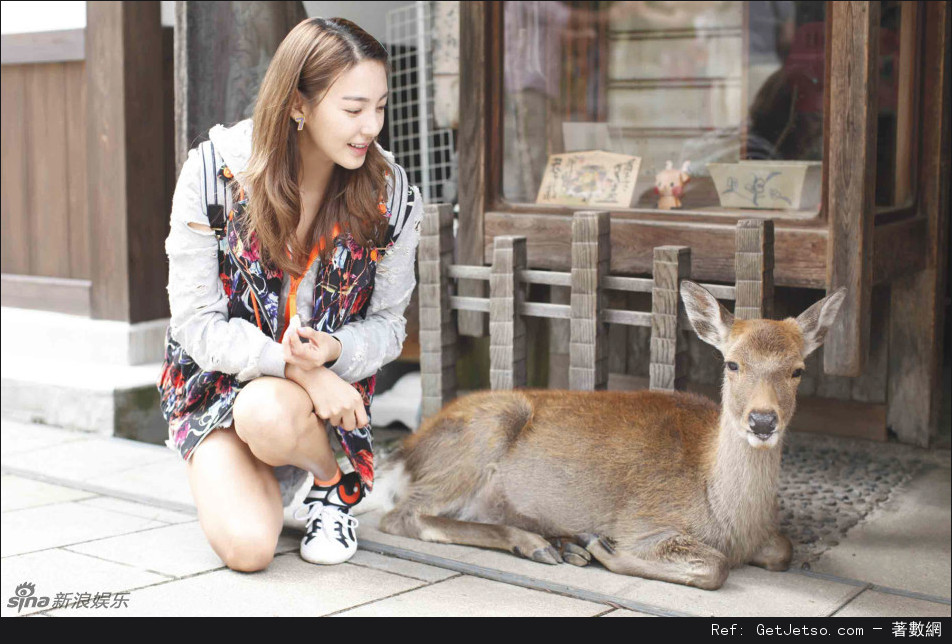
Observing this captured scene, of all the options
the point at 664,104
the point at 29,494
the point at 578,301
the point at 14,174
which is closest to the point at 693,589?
the point at 578,301

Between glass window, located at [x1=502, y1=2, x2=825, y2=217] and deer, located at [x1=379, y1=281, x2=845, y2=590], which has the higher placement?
glass window, located at [x1=502, y1=2, x2=825, y2=217]

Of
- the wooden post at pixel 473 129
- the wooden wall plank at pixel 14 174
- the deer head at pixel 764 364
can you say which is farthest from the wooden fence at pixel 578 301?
the wooden wall plank at pixel 14 174

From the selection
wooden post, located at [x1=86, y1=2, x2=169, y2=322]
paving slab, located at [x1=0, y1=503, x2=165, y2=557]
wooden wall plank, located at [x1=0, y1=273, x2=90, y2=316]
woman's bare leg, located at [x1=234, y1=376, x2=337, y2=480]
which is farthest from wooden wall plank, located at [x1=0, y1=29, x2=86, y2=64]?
woman's bare leg, located at [x1=234, y1=376, x2=337, y2=480]

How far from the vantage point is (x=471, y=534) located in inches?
158

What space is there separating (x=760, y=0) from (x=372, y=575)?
3628 millimetres

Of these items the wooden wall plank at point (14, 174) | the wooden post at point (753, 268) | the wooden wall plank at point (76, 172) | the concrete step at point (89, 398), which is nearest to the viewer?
the wooden post at point (753, 268)

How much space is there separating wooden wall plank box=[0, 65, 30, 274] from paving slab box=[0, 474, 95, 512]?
2.27 meters

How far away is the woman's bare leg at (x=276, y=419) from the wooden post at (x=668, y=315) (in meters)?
1.38

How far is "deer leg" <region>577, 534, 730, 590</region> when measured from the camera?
3.63m

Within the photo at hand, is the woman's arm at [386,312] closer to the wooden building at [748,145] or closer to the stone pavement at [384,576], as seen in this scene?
the stone pavement at [384,576]

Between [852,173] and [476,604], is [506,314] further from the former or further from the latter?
[476,604]

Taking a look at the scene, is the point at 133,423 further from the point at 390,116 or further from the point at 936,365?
the point at 936,365

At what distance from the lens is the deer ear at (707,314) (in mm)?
3783

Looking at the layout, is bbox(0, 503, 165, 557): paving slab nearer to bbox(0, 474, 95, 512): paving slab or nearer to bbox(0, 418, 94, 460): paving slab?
bbox(0, 474, 95, 512): paving slab
